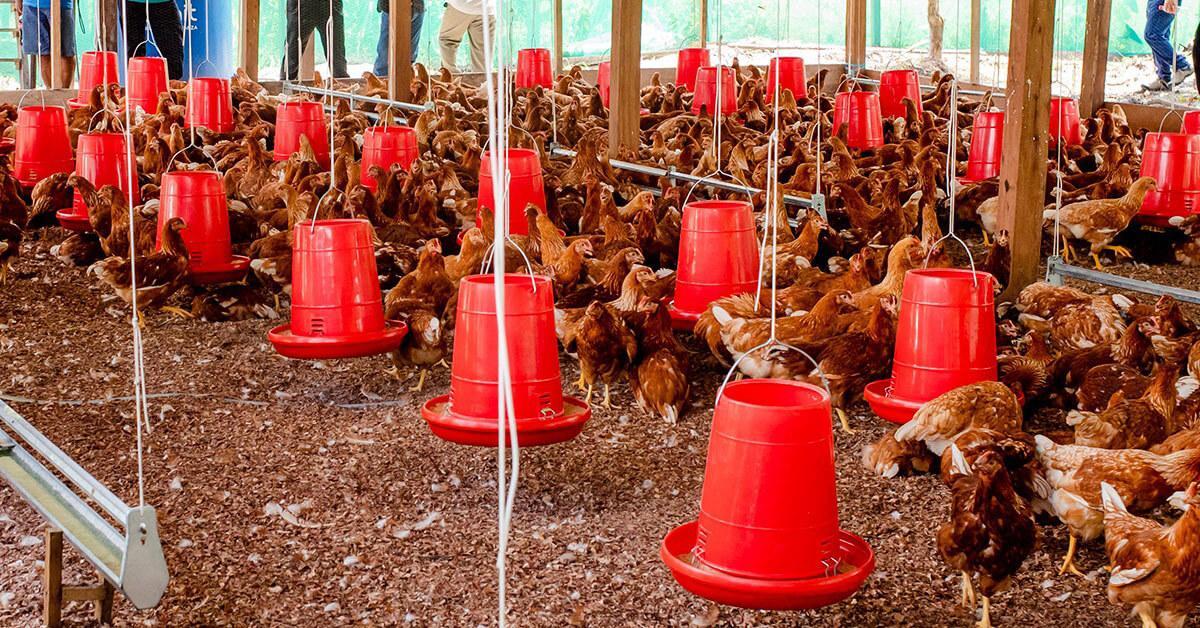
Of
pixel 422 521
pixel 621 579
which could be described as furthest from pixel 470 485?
pixel 621 579

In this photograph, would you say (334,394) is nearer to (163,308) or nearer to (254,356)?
(254,356)

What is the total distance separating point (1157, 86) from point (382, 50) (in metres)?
6.93

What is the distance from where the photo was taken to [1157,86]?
10891mm

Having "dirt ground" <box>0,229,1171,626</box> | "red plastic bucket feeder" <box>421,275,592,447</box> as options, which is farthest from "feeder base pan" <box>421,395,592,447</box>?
"dirt ground" <box>0,229,1171,626</box>

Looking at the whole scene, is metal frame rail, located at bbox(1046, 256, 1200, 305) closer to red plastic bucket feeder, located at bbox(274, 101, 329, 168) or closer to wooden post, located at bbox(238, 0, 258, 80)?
red plastic bucket feeder, located at bbox(274, 101, 329, 168)

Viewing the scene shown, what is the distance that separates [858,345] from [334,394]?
1.71m

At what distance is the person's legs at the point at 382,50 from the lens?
11.4m

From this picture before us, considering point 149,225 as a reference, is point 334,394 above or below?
below

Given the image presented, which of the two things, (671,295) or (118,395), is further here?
(671,295)

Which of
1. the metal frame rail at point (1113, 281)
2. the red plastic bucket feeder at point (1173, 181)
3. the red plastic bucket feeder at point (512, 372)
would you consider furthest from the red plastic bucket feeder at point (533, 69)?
the red plastic bucket feeder at point (512, 372)

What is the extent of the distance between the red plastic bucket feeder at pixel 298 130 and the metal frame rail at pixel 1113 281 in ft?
12.3

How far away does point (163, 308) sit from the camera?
4949 millimetres

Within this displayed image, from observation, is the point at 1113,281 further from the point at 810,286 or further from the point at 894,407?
the point at 894,407

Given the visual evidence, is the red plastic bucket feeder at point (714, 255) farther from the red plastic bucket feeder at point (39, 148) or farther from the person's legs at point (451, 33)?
the person's legs at point (451, 33)
